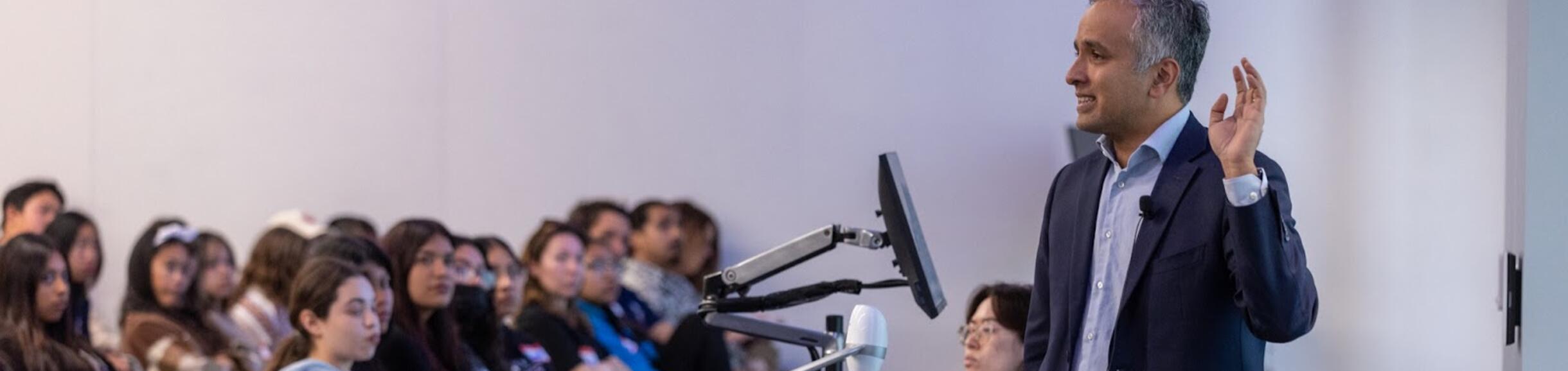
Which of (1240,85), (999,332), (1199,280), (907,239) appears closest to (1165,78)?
(1240,85)

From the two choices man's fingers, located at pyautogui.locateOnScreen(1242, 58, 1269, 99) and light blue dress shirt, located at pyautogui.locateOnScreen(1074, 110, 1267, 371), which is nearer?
man's fingers, located at pyautogui.locateOnScreen(1242, 58, 1269, 99)

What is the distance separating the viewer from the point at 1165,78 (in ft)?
7.14

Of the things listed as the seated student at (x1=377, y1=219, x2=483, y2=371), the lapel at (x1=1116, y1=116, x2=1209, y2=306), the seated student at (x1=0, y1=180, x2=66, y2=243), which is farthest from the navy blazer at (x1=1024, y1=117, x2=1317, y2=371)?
the seated student at (x1=0, y1=180, x2=66, y2=243)

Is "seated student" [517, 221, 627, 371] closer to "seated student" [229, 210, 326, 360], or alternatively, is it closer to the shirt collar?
"seated student" [229, 210, 326, 360]

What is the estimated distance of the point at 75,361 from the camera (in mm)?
4164

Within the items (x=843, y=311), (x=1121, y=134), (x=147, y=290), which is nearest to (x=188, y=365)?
(x=147, y=290)

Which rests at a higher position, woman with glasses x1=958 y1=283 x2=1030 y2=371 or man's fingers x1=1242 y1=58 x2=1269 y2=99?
man's fingers x1=1242 y1=58 x2=1269 y2=99

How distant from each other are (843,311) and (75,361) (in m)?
2.00

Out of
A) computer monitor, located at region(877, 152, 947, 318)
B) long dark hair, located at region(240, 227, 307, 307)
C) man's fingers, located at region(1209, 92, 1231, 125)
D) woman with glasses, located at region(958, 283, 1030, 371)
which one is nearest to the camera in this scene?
man's fingers, located at region(1209, 92, 1231, 125)

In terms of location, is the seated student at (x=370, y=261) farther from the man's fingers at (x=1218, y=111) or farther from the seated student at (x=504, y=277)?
the man's fingers at (x=1218, y=111)

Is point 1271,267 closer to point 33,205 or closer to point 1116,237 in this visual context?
point 1116,237

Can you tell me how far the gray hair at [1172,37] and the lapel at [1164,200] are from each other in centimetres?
9

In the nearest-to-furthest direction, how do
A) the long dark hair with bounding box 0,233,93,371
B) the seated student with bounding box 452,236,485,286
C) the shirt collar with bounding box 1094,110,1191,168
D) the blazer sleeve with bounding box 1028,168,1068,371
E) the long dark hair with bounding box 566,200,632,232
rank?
the shirt collar with bounding box 1094,110,1191,168
the blazer sleeve with bounding box 1028,168,1068,371
the long dark hair with bounding box 0,233,93,371
the seated student with bounding box 452,236,485,286
the long dark hair with bounding box 566,200,632,232

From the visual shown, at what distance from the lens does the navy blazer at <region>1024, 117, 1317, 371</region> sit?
6.39ft
